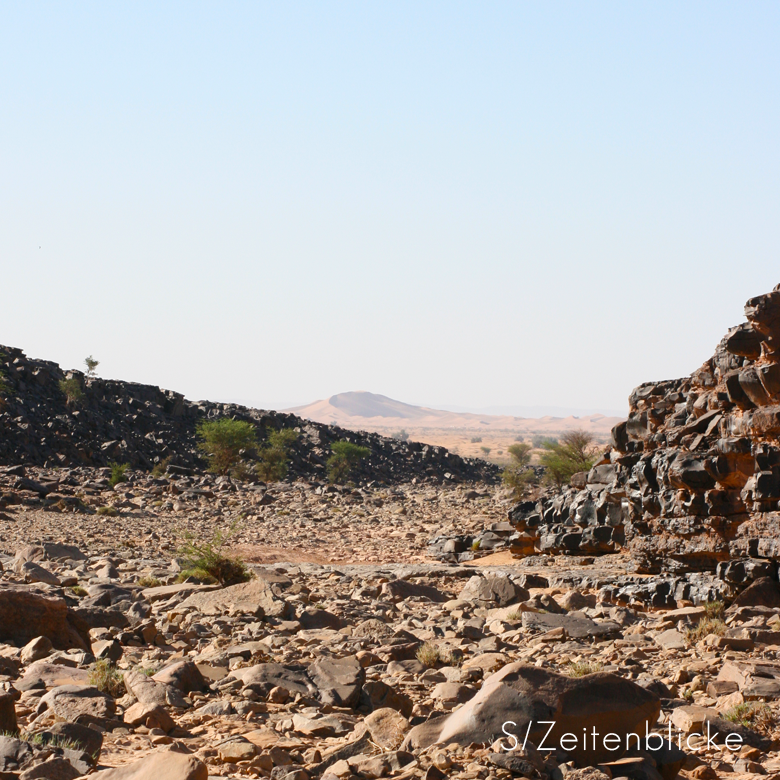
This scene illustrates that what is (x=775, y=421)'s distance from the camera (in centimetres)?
Result: 1160

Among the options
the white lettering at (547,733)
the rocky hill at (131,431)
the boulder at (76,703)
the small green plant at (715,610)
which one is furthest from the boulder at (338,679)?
the rocky hill at (131,431)

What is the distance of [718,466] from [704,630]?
4.20 meters

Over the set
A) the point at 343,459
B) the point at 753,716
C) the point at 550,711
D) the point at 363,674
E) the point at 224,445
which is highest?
the point at 550,711

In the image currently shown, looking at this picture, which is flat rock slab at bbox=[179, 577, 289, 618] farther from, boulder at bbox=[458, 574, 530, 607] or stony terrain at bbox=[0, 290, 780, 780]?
boulder at bbox=[458, 574, 530, 607]

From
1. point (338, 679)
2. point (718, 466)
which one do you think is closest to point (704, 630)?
point (718, 466)

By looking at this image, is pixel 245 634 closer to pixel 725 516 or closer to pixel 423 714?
pixel 423 714

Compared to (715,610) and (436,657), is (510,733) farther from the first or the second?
(715,610)

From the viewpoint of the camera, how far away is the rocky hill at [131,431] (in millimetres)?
43750

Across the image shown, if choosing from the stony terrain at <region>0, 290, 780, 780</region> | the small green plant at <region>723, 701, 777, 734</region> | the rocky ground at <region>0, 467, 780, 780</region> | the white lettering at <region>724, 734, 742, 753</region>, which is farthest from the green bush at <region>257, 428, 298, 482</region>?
the white lettering at <region>724, 734, 742, 753</region>

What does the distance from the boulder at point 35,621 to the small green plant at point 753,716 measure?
19.4 feet

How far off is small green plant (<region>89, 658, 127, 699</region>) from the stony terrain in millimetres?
18

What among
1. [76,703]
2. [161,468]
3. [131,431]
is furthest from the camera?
[131,431]

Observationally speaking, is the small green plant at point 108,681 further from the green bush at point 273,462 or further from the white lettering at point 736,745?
the green bush at point 273,462

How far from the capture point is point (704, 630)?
8.88 metres
